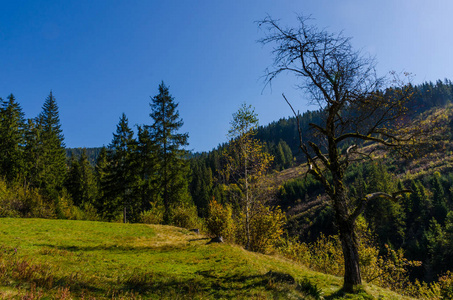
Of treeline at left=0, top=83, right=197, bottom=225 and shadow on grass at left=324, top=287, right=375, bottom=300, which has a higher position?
treeline at left=0, top=83, right=197, bottom=225

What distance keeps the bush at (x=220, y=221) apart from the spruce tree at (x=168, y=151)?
37.6 feet

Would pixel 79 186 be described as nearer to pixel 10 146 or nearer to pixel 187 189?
Result: pixel 10 146

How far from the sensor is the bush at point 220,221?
1720cm

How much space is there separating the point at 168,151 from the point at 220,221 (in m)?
13.9

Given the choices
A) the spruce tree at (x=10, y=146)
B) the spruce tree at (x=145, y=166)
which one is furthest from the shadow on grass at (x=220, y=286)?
the spruce tree at (x=10, y=146)

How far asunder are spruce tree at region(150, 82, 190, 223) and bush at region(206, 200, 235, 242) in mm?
11472

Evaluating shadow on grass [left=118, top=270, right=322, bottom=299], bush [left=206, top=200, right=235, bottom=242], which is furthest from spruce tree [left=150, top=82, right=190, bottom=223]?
shadow on grass [left=118, top=270, right=322, bottom=299]

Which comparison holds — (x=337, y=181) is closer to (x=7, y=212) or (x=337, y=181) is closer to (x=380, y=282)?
(x=380, y=282)

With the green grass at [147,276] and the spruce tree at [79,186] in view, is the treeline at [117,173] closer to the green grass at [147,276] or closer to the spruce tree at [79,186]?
the spruce tree at [79,186]

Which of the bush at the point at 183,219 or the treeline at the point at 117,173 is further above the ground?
the treeline at the point at 117,173

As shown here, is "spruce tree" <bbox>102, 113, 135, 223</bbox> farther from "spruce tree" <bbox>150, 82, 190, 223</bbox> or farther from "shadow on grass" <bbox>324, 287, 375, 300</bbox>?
"shadow on grass" <bbox>324, 287, 375, 300</bbox>

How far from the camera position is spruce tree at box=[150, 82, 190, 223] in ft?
91.8

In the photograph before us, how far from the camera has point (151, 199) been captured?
3161cm

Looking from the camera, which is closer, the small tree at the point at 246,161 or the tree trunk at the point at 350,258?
the tree trunk at the point at 350,258
